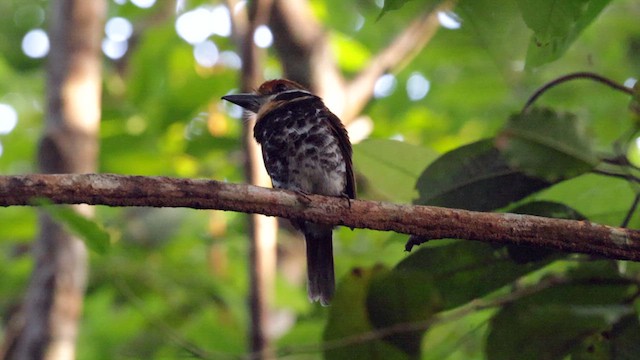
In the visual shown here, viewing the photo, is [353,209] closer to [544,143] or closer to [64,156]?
[544,143]

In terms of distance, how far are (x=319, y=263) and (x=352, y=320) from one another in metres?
0.74

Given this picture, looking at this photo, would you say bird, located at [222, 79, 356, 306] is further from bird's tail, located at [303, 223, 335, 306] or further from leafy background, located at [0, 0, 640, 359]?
leafy background, located at [0, 0, 640, 359]

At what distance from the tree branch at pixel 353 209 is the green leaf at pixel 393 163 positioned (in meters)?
0.49

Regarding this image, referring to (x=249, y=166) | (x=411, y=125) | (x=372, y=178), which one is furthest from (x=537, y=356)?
(x=411, y=125)

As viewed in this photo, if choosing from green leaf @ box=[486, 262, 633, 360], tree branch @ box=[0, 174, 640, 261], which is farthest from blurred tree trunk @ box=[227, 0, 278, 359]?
tree branch @ box=[0, 174, 640, 261]

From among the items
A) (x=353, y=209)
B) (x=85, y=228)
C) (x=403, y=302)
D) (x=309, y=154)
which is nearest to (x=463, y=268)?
(x=403, y=302)

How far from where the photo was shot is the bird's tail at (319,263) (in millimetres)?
2783

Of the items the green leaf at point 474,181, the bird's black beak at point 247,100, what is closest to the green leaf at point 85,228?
the green leaf at point 474,181

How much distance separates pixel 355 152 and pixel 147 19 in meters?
3.55

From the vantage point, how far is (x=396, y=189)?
87.9 inches

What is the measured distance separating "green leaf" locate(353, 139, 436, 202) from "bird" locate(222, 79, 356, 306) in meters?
0.68

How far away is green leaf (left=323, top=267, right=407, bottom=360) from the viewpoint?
2.14 metres

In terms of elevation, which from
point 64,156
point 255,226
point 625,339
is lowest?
point 625,339

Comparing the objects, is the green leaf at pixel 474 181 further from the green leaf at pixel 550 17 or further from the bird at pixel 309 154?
the bird at pixel 309 154
